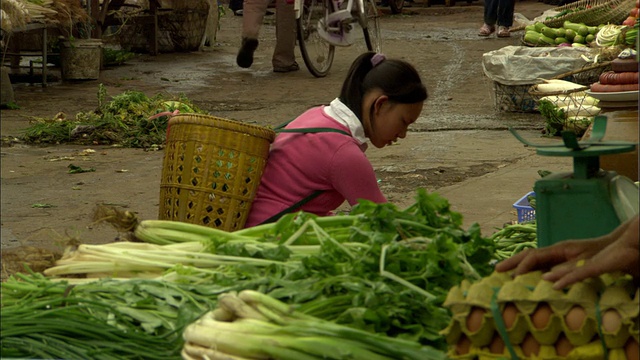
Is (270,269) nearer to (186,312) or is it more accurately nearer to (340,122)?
(186,312)

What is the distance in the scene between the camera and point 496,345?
2.17 m

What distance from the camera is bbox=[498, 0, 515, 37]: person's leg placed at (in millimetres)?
13852

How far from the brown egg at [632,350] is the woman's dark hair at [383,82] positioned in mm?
1707

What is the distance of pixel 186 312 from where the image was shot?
2.43 meters

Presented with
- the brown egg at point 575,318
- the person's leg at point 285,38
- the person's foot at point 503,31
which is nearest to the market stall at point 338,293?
the brown egg at point 575,318

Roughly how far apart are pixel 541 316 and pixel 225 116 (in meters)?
7.23

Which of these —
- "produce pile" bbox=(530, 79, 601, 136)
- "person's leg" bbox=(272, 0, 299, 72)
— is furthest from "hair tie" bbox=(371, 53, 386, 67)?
"person's leg" bbox=(272, 0, 299, 72)

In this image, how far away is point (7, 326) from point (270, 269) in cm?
63

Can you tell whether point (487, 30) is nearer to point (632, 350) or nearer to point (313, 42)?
point (313, 42)

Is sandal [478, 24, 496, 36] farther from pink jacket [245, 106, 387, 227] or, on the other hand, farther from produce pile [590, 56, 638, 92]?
pink jacket [245, 106, 387, 227]

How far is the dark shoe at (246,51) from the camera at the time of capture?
11.0 m

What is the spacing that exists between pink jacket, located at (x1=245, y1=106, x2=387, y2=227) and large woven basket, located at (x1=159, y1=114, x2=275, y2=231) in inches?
4.5

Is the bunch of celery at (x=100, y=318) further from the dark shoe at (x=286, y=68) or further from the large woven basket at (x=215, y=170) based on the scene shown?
the dark shoe at (x=286, y=68)

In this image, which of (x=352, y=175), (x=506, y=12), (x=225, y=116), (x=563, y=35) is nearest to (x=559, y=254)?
(x=352, y=175)
